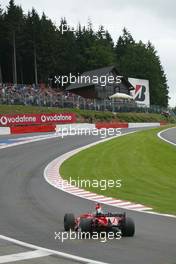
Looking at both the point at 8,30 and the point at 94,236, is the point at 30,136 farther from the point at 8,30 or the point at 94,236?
the point at 8,30

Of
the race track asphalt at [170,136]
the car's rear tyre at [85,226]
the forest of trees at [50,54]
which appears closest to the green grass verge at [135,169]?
the race track asphalt at [170,136]

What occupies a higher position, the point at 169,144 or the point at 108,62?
the point at 108,62

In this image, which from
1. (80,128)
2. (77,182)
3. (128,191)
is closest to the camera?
(128,191)

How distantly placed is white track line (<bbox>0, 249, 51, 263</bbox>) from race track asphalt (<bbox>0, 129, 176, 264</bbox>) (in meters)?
0.44

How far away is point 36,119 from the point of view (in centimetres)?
5144

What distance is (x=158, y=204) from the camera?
15.1m

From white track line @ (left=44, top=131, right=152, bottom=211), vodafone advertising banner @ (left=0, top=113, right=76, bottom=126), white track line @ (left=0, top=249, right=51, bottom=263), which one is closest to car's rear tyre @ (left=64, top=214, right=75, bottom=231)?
white track line @ (left=0, top=249, right=51, bottom=263)

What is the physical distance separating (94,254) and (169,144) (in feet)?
90.6

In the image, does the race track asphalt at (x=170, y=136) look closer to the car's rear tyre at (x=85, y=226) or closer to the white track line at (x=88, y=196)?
the white track line at (x=88, y=196)

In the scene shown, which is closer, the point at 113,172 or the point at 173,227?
the point at 173,227

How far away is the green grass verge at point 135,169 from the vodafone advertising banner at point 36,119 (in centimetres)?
1361

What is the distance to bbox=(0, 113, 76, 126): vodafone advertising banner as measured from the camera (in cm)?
4784

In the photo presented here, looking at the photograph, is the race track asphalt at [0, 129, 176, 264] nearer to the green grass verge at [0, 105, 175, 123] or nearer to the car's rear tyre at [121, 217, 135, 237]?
the car's rear tyre at [121, 217, 135, 237]

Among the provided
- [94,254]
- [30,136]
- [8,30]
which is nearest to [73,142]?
[30,136]
